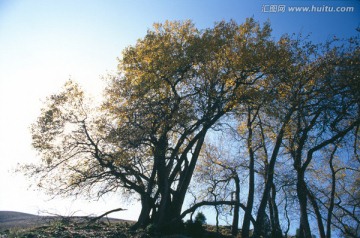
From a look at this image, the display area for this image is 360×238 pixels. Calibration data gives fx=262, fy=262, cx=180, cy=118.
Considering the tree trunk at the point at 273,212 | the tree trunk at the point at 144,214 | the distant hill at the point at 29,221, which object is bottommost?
the distant hill at the point at 29,221

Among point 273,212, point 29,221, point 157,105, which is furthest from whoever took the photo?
point 29,221

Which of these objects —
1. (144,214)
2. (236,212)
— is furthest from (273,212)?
(144,214)

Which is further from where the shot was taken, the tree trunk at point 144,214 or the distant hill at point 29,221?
the tree trunk at point 144,214

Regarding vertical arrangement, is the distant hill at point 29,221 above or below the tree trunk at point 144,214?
below

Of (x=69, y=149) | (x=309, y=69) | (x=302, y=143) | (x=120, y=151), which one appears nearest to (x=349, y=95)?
(x=309, y=69)

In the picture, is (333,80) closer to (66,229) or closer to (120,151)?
(120,151)

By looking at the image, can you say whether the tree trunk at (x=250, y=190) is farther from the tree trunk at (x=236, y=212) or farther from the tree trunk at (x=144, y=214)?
the tree trunk at (x=144, y=214)

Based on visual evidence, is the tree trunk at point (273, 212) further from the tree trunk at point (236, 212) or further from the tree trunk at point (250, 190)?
the tree trunk at point (236, 212)

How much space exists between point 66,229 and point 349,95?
1750 centimetres

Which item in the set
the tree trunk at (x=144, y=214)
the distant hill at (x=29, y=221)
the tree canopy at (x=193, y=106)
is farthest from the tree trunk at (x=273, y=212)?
the distant hill at (x=29, y=221)

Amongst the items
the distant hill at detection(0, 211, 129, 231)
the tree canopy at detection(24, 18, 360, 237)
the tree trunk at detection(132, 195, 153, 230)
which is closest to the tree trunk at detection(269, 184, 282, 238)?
the tree canopy at detection(24, 18, 360, 237)

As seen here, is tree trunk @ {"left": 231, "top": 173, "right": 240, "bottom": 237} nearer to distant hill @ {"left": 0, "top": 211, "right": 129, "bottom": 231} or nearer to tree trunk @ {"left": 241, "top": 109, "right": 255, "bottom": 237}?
tree trunk @ {"left": 241, "top": 109, "right": 255, "bottom": 237}

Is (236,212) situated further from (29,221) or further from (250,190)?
(29,221)

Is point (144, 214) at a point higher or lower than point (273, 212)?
lower
